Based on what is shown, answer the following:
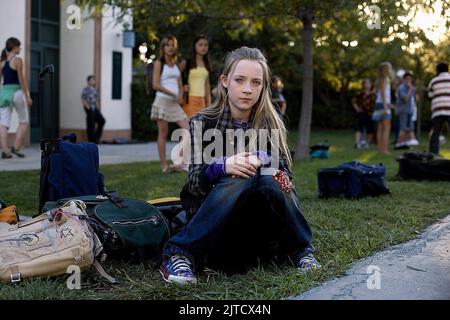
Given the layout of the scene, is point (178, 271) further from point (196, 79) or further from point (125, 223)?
point (196, 79)

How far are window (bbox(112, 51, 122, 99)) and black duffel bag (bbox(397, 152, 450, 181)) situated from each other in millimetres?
10359

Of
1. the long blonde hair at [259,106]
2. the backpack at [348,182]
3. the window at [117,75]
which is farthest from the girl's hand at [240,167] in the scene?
the window at [117,75]

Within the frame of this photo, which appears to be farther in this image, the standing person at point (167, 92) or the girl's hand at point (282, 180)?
the standing person at point (167, 92)

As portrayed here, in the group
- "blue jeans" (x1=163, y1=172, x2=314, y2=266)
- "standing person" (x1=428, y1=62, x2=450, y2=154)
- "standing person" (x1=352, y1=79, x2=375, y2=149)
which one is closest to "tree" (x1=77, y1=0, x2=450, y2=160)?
"standing person" (x1=428, y1=62, x2=450, y2=154)

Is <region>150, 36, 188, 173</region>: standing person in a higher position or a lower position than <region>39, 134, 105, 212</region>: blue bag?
higher

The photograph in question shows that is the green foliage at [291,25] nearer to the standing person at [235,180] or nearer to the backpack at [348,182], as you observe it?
the backpack at [348,182]

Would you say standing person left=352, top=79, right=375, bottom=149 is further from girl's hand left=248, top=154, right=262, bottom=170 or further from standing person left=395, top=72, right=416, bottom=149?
girl's hand left=248, top=154, right=262, bottom=170

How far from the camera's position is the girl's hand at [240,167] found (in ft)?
11.4

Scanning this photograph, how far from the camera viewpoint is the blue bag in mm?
4617

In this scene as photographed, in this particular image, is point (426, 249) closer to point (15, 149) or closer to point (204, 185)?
point (204, 185)

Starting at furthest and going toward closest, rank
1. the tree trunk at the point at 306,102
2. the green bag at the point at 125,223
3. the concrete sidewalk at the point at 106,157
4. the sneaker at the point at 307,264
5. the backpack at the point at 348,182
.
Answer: the tree trunk at the point at 306,102 → the concrete sidewalk at the point at 106,157 → the backpack at the point at 348,182 → the green bag at the point at 125,223 → the sneaker at the point at 307,264

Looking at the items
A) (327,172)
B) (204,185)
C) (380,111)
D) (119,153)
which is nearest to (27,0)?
(119,153)

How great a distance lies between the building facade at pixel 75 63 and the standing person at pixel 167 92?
20.7 ft

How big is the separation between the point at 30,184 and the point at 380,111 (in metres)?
8.03
